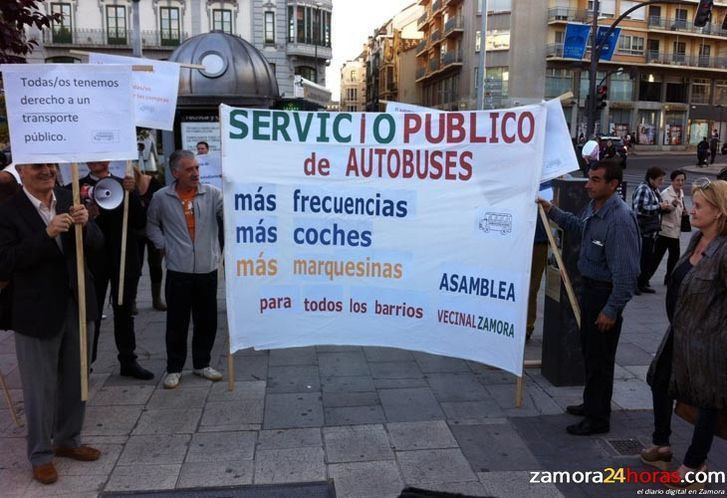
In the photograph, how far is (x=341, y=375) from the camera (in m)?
5.37

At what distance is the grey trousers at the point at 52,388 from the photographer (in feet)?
11.7

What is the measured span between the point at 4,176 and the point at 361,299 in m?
3.02

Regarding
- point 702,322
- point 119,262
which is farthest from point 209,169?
point 702,322

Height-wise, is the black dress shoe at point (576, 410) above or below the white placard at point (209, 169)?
below

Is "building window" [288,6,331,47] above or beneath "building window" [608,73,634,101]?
above

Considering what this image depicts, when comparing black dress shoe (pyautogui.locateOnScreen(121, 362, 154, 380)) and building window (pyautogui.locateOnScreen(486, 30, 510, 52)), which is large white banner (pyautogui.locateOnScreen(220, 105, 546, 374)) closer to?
black dress shoe (pyautogui.locateOnScreen(121, 362, 154, 380))

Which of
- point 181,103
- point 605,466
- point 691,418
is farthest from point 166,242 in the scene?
point 181,103

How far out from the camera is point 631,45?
55438 millimetres

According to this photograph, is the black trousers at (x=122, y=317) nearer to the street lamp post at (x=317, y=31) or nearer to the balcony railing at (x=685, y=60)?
the street lamp post at (x=317, y=31)

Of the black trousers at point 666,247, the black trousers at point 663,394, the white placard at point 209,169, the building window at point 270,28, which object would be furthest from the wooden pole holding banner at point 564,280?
the building window at point 270,28

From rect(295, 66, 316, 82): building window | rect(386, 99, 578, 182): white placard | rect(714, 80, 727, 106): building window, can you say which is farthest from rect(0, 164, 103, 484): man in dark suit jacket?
rect(714, 80, 727, 106): building window

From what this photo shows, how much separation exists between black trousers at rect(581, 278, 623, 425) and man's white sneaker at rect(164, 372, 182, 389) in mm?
3240

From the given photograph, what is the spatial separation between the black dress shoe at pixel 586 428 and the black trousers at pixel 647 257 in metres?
4.66

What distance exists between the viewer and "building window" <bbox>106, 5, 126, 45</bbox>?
4931cm
